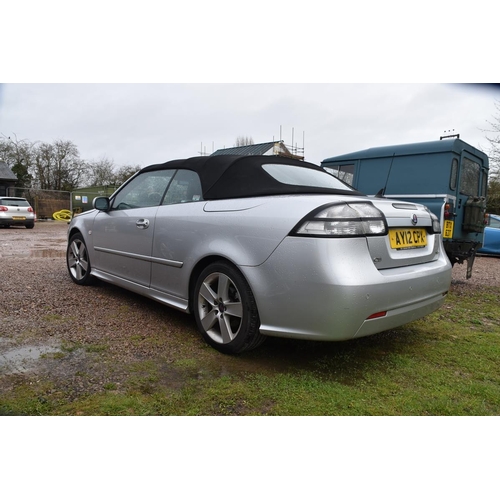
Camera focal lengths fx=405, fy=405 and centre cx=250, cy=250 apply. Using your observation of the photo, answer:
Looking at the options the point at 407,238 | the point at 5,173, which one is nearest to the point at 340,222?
the point at 407,238

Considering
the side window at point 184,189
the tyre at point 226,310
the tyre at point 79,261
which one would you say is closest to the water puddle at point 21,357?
the tyre at point 226,310

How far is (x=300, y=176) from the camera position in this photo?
339 cm

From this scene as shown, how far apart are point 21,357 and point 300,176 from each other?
2495 mm

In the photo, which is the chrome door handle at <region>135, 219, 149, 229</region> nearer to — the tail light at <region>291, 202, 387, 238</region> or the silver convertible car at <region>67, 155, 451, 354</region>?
the silver convertible car at <region>67, 155, 451, 354</region>

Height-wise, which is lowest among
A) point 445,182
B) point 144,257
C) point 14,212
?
point 14,212

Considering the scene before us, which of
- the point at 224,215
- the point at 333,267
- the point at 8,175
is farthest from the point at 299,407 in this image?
the point at 8,175

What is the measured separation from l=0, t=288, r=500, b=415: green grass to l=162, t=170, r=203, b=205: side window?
1.28 meters

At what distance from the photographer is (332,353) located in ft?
10.0

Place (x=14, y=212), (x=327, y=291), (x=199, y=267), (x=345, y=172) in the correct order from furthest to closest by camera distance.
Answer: (x=14, y=212) < (x=345, y=172) < (x=199, y=267) < (x=327, y=291)

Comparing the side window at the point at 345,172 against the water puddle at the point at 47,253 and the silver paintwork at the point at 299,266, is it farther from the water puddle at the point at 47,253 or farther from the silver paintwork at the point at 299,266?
the water puddle at the point at 47,253

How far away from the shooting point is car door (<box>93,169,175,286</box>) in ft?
12.4

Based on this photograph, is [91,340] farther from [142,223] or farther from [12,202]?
[12,202]

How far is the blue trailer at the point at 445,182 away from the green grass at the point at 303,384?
3178mm

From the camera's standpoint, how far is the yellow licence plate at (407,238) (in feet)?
8.76
